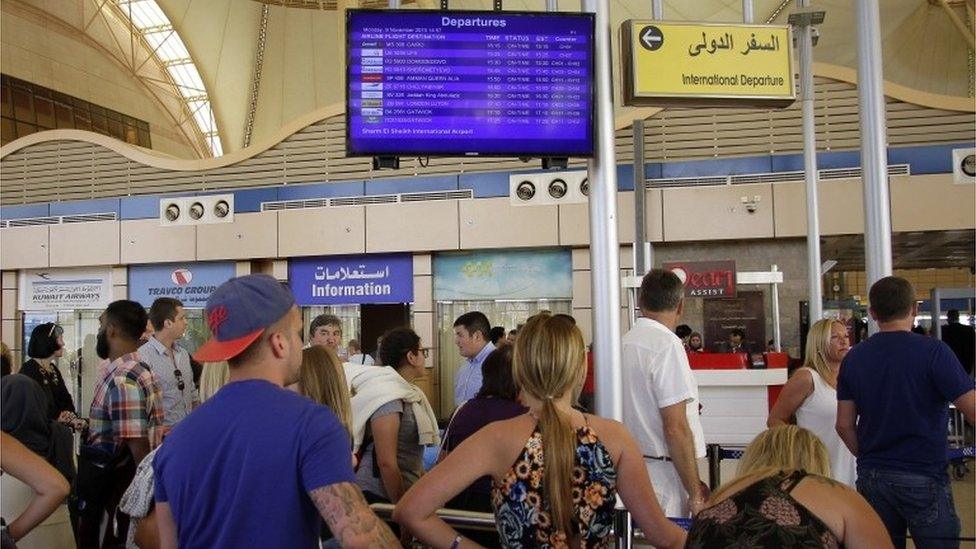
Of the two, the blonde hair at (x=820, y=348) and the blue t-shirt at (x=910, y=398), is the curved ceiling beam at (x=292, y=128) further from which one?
the blue t-shirt at (x=910, y=398)

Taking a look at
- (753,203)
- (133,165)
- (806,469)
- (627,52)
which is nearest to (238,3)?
(133,165)

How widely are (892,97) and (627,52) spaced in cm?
1154

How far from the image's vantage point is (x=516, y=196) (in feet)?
49.7

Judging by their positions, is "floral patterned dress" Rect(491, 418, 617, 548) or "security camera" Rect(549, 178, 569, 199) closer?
"floral patterned dress" Rect(491, 418, 617, 548)

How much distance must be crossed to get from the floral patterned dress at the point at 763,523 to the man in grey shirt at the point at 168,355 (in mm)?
3957

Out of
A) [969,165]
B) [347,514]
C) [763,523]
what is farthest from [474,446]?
[969,165]

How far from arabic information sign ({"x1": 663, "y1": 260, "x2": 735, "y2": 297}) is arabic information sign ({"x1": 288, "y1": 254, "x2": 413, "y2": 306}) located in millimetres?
5336

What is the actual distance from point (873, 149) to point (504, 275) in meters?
10.4

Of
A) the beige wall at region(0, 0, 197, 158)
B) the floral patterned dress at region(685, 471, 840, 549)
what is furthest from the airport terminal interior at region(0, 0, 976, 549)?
the beige wall at region(0, 0, 197, 158)

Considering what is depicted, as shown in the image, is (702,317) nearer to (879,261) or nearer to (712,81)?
(879,261)

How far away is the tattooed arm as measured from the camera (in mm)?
1892

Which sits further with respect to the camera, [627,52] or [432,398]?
[432,398]

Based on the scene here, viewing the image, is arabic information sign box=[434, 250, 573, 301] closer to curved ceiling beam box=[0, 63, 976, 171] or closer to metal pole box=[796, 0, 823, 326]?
curved ceiling beam box=[0, 63, 976, 171]

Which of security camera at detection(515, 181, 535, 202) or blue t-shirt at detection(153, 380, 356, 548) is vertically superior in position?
security camera at detection(515, 181, 535, 202)
